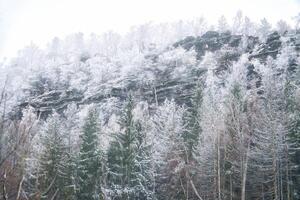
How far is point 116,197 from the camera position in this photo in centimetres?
3706

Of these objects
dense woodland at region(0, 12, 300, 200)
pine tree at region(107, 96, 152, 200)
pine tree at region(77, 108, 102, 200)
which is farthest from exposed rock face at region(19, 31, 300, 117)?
pine tree at region(77, 108, 102, 200)

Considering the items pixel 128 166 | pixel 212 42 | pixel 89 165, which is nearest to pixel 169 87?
pixel 212 42

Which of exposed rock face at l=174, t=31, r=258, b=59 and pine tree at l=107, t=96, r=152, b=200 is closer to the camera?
pine tree at l=107, t=96, r=152, b=200

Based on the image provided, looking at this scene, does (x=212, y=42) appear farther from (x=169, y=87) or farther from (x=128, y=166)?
(x=128, y=166)

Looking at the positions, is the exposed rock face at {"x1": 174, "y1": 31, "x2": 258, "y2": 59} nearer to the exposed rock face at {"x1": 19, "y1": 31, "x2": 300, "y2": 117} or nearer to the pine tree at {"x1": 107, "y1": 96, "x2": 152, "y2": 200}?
the exposed rock face at {"x1": 19, "y1": 31, "x2": 300, "y2": 117}

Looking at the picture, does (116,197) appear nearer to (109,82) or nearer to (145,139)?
(145,139)

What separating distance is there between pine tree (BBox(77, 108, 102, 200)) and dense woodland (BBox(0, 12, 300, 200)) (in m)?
0.09

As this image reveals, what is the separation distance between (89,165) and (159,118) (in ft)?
73.5

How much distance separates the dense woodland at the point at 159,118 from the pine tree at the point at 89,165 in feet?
0.30

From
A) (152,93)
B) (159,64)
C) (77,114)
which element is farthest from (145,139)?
(159,64)

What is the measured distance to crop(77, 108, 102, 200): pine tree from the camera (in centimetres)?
3516

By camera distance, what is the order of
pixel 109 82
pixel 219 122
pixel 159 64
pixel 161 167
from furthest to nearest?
pixel 159 64
pixel 109 82
pixel 161 167
pixel 219 122

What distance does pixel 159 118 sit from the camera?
5762cm

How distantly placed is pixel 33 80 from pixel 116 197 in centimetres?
7258
